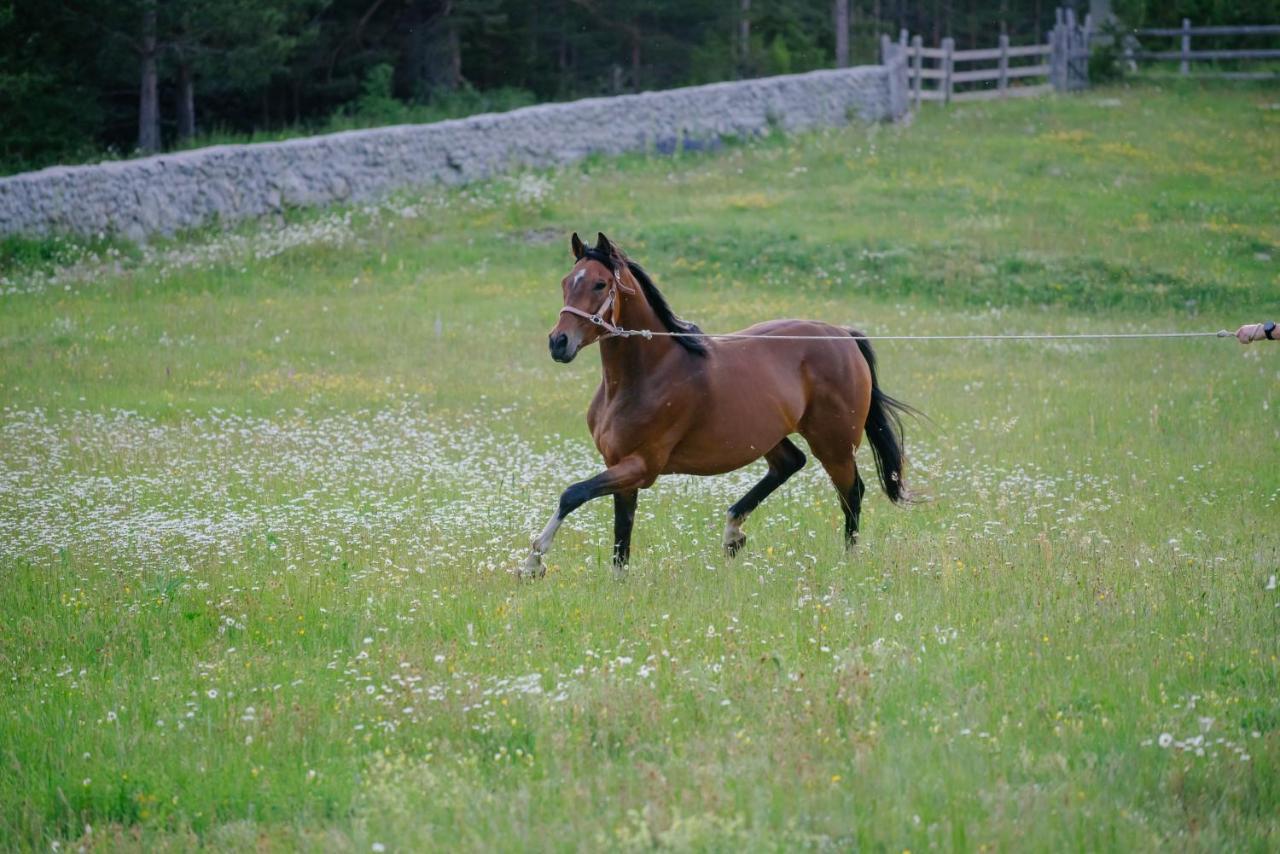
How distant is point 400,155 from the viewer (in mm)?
28422

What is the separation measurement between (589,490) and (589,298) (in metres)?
1.23

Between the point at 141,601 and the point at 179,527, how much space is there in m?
2.02

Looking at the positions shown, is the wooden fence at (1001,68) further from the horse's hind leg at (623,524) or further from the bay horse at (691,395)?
the horse's hind leg at (623,524)

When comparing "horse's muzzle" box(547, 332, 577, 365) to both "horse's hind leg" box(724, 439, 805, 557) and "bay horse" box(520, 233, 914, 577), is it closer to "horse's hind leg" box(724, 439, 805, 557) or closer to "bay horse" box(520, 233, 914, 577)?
"bay horse" box(520, 233, 914, 577)

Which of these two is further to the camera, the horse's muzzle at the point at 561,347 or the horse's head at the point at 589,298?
the horse's head at the point at 589,298

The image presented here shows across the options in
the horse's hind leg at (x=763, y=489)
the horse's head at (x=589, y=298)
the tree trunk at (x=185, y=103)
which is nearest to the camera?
the horse's head at (x=589, y=298)

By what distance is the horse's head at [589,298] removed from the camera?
8.59m

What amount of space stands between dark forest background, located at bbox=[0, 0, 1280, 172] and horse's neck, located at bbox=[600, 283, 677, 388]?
891 inches

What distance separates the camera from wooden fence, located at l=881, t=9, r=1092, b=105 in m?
38.7

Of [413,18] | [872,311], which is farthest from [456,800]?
[413,18]

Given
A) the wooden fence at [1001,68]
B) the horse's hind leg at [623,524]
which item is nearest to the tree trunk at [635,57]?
the wooden fence at [1001,68]

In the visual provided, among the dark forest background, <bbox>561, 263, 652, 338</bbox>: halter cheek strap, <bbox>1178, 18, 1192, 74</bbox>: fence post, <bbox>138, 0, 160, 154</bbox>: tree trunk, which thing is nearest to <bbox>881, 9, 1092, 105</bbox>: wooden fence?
<bbox>1178, 18, 1192, 74</bbox>: fence post

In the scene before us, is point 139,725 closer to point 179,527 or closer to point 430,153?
point 179,527

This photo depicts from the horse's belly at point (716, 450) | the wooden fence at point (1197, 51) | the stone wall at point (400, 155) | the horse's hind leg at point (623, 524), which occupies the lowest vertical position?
the horse's hind leg at point (623, 524)
